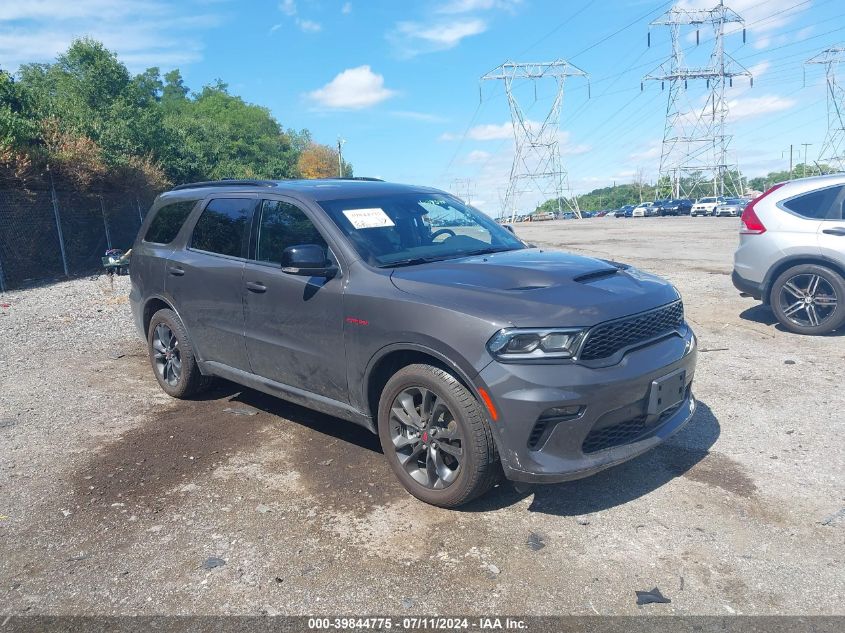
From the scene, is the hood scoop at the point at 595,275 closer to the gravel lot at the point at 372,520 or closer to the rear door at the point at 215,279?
the gravel lot at the point at 372,520

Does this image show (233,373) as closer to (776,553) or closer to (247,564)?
(247,564)

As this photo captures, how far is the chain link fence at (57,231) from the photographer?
1475 centimetres

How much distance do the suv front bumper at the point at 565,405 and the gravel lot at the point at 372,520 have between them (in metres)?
0.40

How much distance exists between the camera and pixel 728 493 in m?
3.79

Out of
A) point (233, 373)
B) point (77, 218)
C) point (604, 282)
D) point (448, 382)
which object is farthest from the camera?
point (77, 218)

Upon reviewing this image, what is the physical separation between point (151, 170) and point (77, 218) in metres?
4.46

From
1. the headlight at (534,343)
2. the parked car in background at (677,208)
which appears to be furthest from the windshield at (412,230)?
the parked car in background at (677,208)

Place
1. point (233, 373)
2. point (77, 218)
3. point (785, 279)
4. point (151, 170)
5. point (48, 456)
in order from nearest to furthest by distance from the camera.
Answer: point (48, 456), point (233, 373), point (785, 279), point (77, 218), point (151, 170)

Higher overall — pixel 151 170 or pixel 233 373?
pixel 151 170

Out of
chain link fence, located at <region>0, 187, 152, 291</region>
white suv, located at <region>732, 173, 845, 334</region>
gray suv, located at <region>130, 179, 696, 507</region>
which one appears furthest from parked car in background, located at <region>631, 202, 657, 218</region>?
gray suv, located at <region>130, 179, 696, 507</region>

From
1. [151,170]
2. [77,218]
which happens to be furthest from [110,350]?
[151,170]

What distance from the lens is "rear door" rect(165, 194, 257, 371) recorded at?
16.1ft

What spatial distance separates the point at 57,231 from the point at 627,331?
1650 cm

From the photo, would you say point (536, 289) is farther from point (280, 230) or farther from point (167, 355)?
point (167, 355)
